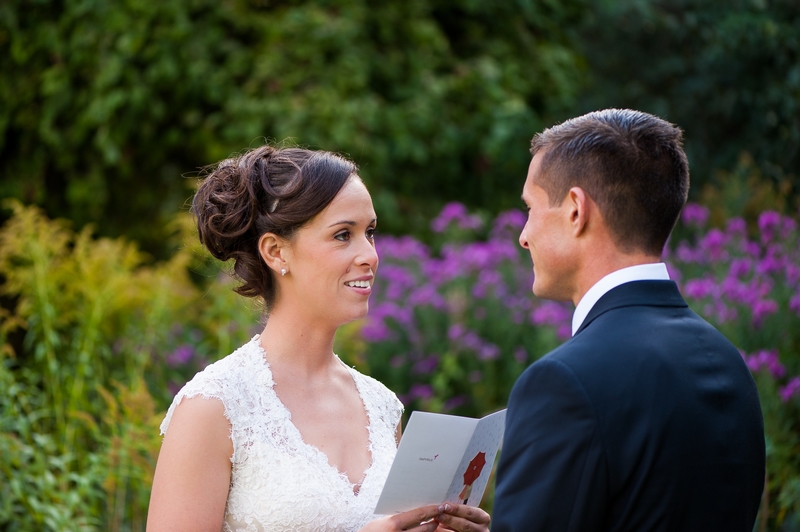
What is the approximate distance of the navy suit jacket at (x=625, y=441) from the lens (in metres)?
1.68

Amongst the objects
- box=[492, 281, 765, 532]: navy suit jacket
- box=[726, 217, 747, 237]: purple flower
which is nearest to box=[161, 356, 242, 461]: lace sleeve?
box=[492, 281, 765, 532]: navy suit jacket

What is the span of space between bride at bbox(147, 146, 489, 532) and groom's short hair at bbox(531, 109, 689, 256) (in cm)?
86

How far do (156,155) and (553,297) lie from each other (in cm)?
670

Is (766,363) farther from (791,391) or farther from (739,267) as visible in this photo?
(739,267)

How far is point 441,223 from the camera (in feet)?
Answer: 21.8

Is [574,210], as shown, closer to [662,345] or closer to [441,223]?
[662,345]

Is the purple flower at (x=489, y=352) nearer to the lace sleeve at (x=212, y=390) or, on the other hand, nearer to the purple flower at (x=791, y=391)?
the purple flower at (x=791, y=391)

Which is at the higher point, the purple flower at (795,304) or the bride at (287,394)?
the bride at (287,394)

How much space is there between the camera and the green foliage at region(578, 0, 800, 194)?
6.80m

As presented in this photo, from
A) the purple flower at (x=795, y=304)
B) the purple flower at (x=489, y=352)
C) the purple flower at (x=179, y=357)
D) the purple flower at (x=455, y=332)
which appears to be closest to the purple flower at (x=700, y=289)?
the purple flower at (x=795, y=304)

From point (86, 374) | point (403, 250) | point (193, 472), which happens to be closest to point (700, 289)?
point (403, 250)

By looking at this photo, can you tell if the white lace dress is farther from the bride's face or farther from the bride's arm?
the bride's face

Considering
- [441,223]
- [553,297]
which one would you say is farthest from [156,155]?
[553,297]

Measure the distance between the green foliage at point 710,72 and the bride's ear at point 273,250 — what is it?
4772mm
